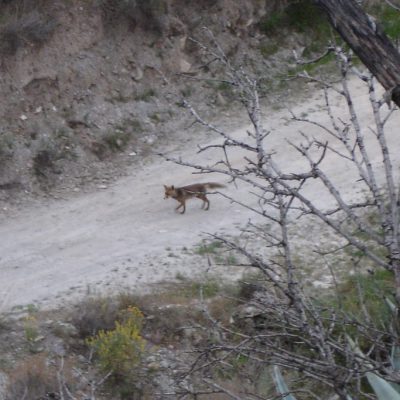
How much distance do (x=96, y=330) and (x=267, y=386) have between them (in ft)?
8.18

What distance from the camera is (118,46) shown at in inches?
645

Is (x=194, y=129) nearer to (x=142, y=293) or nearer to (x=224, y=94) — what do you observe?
(x=224, y=94)

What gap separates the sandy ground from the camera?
37.0 ft

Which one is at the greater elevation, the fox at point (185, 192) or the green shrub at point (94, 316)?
the fox at point (185, 192)

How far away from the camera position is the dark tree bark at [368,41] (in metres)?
4.78

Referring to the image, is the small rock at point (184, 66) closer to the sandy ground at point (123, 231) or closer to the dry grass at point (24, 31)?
the sandy ground at point (123, 231)

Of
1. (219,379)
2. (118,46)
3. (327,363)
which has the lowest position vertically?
(219,379)

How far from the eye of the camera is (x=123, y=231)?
12.6m

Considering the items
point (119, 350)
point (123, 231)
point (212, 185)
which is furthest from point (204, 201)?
point (119, 350)

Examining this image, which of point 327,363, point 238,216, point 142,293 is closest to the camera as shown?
point 327,363

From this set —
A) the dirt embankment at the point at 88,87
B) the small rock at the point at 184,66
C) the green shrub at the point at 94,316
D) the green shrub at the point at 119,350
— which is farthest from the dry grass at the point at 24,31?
the green shrub at the point at 119,350

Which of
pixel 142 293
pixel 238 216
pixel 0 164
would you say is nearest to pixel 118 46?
pixel 0 164

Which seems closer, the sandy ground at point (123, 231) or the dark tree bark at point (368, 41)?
the dark tree bark at point (368, 41)

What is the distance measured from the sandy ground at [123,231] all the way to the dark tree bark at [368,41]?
5.77 metres
